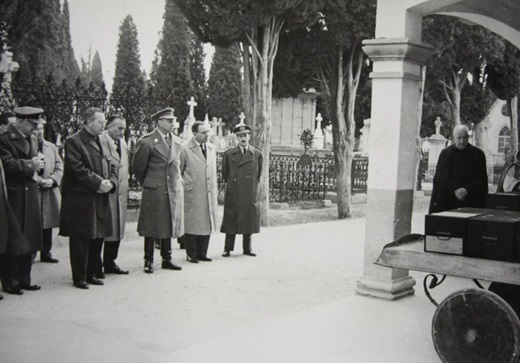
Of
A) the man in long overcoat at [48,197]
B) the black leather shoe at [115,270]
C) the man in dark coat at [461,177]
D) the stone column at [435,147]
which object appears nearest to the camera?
the man in dark coat at [461,177]

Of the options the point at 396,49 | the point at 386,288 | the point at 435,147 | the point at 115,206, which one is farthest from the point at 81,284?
the point at 435,147

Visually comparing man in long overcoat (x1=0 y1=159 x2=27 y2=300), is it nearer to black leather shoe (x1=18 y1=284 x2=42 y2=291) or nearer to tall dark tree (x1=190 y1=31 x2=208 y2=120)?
black leather shoe (x1=18 y1=284 x2=42 y2=291)

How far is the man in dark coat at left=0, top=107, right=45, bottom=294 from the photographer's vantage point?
21.0 feet

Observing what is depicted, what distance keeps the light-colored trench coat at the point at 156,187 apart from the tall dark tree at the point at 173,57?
25.6 ft

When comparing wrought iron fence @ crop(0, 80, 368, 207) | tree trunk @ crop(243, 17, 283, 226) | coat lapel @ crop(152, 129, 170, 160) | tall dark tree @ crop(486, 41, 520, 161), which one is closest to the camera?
coat lapel @ crop(152, 129, 170, 160)

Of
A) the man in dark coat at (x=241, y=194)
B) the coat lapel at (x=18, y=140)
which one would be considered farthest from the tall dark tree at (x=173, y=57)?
the coat lapel at (x=18, y=140)

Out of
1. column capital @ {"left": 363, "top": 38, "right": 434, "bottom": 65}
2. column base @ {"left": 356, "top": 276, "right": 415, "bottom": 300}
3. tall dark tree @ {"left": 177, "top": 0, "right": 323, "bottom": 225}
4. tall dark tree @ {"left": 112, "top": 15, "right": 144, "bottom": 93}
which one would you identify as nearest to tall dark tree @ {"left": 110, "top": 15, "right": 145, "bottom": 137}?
A: tall dark tree @ {"left": 112, "top": 15, "right": 144, "bottom": 93}

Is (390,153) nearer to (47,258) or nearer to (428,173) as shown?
(47,258)

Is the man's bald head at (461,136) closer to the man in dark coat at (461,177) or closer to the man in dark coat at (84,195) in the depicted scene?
the man in dark coat at (461,177)

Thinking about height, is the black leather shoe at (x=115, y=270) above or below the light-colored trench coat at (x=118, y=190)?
below

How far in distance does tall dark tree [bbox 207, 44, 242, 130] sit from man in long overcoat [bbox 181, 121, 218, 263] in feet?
81.7

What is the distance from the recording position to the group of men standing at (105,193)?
255 inches

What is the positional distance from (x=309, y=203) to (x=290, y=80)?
14.5 ft

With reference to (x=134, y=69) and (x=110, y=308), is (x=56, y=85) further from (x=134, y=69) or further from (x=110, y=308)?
(x=110, y=308)
